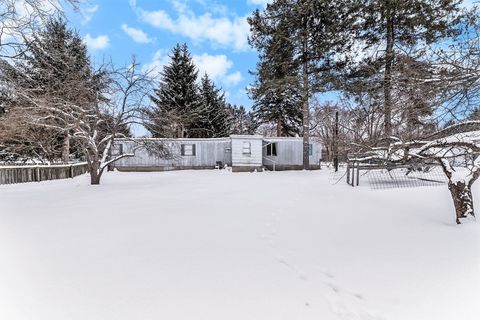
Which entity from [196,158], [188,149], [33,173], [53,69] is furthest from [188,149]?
[53,69]

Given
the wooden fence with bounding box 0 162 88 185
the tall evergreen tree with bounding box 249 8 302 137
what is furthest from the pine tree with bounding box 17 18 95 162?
the tall evergreen tree with bounding box 249 8 302 137

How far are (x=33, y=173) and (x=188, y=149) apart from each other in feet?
28.9

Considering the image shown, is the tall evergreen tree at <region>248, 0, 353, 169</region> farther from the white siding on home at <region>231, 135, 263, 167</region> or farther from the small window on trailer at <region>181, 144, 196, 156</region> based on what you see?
the small window on trailer at <region>181, 144, 196, 156</region>

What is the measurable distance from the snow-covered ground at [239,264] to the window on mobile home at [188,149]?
13196mm

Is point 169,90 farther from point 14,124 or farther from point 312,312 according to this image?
point 312,312

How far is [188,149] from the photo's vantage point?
Answer: 18.9 metres

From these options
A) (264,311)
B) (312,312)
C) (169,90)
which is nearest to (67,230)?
(264,311)

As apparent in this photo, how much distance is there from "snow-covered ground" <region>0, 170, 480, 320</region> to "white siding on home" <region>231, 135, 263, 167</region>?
1151 cm

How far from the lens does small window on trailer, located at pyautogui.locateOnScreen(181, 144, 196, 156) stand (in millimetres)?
18781

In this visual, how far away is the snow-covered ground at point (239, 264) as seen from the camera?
7.29 feet

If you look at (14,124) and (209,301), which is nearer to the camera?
(209,301)

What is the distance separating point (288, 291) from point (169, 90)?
70.5ft

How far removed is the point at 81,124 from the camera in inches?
404

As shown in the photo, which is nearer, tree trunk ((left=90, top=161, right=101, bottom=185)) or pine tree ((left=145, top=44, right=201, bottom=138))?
tree trunk ((left=90, top=161, right=101, bottom=185))
